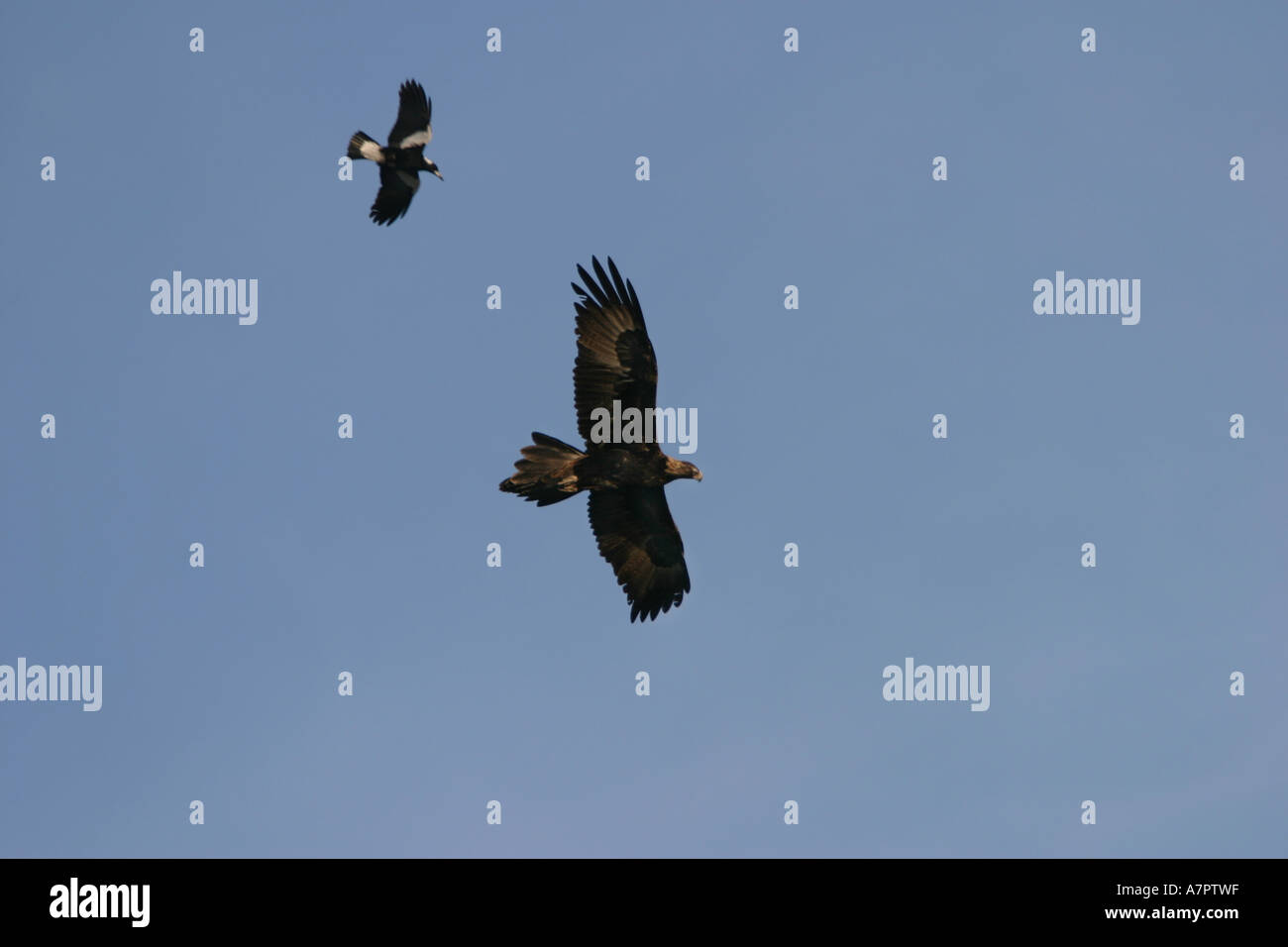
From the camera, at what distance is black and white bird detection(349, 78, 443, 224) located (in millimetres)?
24734

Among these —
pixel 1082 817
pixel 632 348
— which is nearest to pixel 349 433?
pixel 632 348

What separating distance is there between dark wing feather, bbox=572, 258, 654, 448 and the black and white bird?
629 cm

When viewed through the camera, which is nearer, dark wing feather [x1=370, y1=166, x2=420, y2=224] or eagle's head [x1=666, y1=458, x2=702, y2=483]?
eagle's head [x1=666, y1=458, x2=702, y2=483]

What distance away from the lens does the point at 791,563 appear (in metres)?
26.0

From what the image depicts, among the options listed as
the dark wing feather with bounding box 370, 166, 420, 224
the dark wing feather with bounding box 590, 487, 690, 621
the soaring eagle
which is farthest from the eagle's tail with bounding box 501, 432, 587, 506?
the dark wing feather with bounding box 370, 166, 420, 224

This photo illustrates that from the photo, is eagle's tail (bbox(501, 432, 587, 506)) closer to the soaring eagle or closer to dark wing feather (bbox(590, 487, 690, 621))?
the soaring eagle

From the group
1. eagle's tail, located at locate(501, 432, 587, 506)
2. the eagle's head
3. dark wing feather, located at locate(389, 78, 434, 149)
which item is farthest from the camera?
dark wing feather, located at locate(389, 78, 434, 149)

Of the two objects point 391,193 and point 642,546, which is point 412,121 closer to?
point 391,193

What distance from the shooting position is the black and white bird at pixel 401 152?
974 inches

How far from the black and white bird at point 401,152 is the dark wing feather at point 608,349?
6.29 metres

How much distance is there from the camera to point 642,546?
22.0m

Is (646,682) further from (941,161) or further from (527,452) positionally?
(941,161)

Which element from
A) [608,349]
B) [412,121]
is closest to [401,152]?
[412,121]

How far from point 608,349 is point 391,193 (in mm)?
7177
